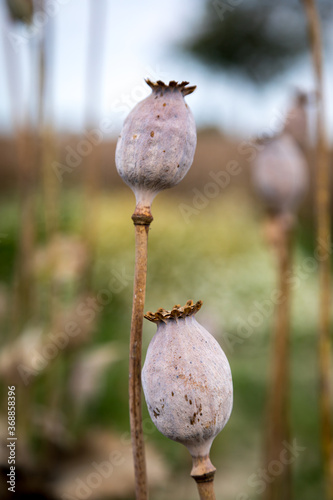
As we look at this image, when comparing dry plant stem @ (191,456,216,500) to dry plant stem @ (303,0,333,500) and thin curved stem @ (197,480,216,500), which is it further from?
dry plant stem @ (303,0,333,500)

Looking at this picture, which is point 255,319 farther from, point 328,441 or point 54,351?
point 328,441

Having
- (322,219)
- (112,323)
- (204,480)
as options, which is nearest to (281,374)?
(322,219)

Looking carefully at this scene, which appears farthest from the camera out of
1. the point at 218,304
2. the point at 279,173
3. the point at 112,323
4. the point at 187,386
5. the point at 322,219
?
the point at 218,304

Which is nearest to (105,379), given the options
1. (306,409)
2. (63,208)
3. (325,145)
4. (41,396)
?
(41,396)

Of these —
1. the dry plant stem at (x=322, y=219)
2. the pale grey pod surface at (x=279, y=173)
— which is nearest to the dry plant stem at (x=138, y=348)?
the dry plant stem at (x=322, y=219)

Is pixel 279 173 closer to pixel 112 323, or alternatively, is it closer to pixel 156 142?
pixel 156 142

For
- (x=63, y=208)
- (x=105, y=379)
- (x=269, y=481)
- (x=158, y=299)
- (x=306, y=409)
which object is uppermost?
(x=63, y=208)

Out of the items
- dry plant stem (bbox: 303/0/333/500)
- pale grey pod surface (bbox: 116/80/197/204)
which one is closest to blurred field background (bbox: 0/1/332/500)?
dry plant stem (bbox: 303/0/333/500)
